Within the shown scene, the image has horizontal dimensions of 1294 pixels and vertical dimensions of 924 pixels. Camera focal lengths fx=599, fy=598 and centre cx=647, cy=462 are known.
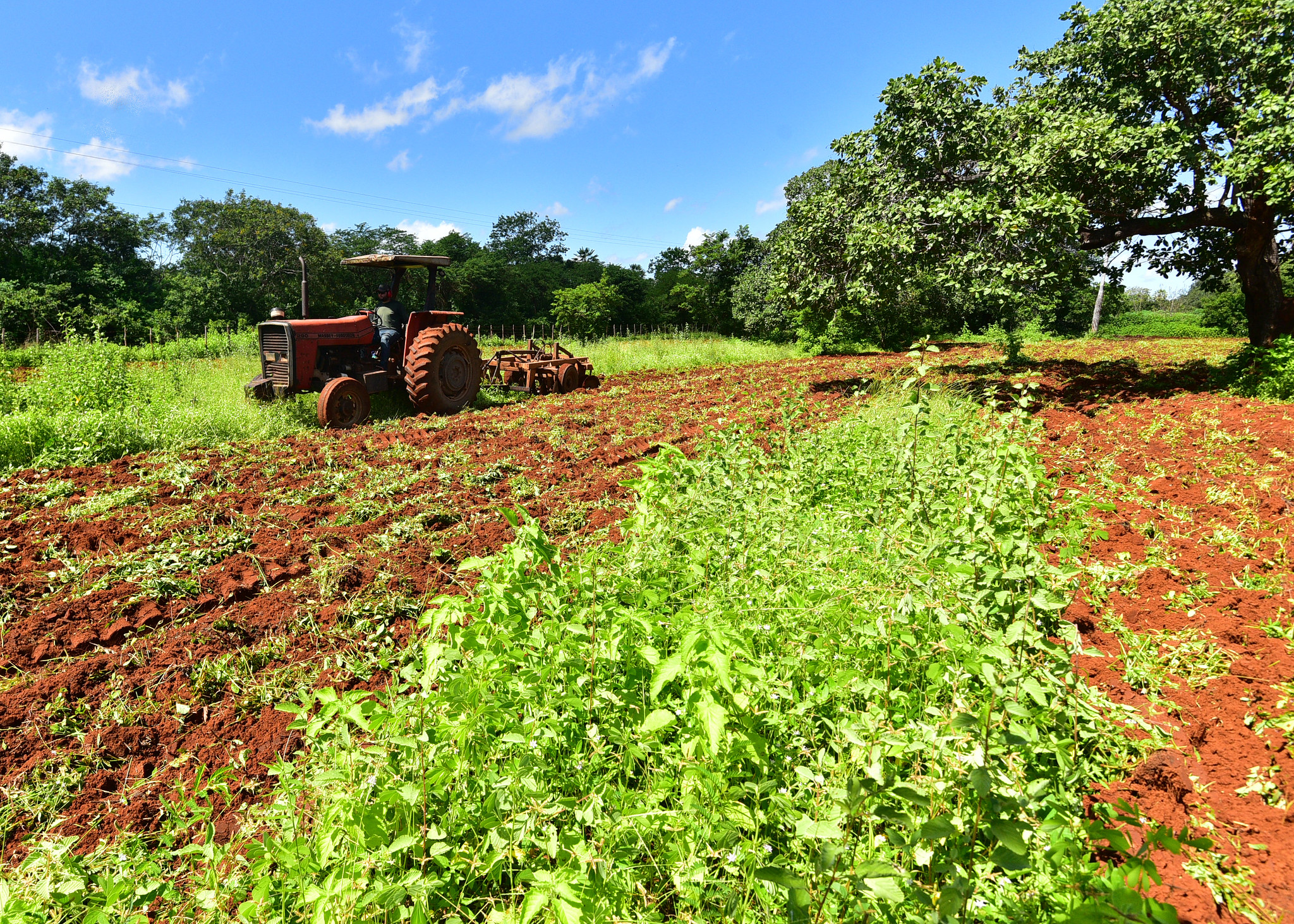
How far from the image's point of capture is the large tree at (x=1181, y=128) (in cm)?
785

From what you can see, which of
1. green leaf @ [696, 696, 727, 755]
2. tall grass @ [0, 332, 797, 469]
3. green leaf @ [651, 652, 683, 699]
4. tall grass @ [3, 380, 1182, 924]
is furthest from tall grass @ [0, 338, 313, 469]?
green leaf @ [696, 696, 727, 755]

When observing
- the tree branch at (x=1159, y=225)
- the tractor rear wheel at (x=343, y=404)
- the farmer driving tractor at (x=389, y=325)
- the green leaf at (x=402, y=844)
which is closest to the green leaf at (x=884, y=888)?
the green leaf at (x=402, y=844)

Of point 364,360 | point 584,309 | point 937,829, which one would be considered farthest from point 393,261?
point 584,309

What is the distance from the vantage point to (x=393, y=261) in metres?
8.86

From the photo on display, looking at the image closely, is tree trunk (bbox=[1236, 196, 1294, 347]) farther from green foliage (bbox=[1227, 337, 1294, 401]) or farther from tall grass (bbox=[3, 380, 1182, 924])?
tall grass (bbox=[3, 380, 1182, 924])

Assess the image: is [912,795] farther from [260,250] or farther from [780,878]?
[260,250]

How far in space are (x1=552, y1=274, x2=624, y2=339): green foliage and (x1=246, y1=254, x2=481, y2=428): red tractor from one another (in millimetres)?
32323

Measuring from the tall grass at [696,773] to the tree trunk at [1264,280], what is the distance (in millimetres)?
10723

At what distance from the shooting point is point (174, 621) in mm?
3588

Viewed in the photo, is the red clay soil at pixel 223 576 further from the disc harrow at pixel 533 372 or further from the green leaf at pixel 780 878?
the disc harrow at pixel 533 372

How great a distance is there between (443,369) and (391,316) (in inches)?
45.2

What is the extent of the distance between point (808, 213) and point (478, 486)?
30.7ft

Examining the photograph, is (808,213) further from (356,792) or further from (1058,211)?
(356,792)

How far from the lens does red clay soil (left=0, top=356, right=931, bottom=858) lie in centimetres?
271
